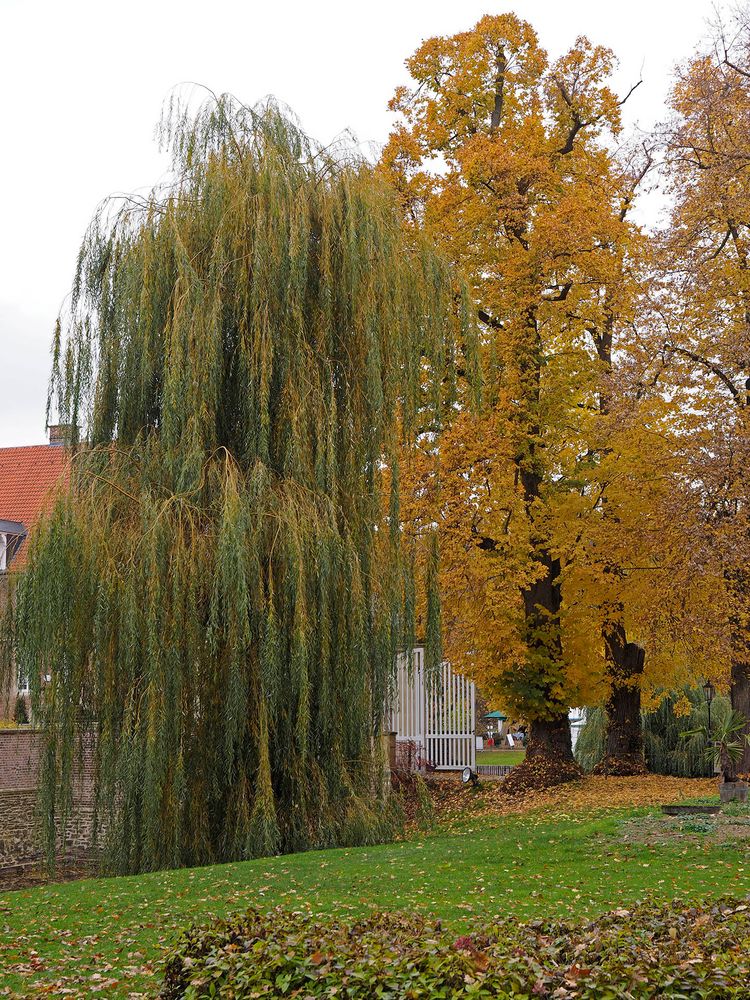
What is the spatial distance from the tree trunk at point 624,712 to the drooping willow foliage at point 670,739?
2470 millimetres

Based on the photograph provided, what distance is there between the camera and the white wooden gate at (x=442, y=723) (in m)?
24.8

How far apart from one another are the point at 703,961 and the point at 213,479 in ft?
29.6

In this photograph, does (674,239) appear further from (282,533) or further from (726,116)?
(282,533)

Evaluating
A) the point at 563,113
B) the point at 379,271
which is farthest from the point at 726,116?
the point at 379,271

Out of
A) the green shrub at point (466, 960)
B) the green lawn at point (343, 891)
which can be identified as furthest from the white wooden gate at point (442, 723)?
the green shrub at point (466, 960)

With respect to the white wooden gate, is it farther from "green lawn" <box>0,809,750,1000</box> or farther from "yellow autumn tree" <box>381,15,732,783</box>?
"green lawn" <box>0,809,750,1000</box>

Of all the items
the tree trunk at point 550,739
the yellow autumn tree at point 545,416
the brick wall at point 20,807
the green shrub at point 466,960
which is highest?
the yellow autumn tree at point 545,416

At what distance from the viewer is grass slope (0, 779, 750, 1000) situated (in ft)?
24.9

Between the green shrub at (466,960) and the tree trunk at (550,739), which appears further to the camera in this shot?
the tree trunk at (550,739)

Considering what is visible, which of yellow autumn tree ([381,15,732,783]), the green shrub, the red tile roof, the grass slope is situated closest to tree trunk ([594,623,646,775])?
yellow autumn tree ([381,15,732,783])

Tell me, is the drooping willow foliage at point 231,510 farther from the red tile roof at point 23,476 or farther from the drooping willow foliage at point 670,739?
the red tile roof at point 23,476

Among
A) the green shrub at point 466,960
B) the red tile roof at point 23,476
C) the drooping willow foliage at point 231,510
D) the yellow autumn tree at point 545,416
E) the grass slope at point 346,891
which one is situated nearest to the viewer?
the green shrub at point 466,960

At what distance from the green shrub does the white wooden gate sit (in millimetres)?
18831

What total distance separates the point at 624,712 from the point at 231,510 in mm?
13174
